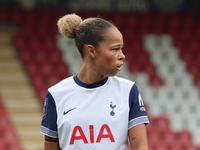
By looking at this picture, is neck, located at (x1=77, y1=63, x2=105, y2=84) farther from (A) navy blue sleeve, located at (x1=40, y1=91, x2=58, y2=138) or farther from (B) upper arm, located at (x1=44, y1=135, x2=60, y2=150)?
(B) upper arm, located at (x1=44, y1=135, x2=60, y2=150)

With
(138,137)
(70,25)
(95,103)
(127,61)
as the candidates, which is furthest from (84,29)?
(127,61)

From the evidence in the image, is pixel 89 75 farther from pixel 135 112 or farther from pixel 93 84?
pixel 135 112

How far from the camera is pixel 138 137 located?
5.44 ft

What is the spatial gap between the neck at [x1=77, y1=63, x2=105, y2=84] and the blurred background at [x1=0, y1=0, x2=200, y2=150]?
4.41 m

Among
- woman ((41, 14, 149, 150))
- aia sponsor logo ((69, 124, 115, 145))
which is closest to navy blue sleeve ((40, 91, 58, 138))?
woman ((41, 14, 149, 150))

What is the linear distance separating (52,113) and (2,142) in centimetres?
449

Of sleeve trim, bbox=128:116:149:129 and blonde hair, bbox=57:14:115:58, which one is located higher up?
blonde hair, bbox=57:14:115:58

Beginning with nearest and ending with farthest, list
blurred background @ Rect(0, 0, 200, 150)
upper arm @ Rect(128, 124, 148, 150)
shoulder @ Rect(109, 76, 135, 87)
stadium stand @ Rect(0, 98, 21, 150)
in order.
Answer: upper arm @ Rect(128, 124, 148, 150) → shoulder @ Rect(109, 76, 135, 87) → stadium stand @ Rect(0, 98, 21, 150) → blurred background @ Rect(0, 0, 200, 150)

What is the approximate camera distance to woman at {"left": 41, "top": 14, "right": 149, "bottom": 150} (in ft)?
5.52

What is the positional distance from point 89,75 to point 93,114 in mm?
227

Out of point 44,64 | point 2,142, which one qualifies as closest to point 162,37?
point 44,64

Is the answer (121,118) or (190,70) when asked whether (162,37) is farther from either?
(121,118)

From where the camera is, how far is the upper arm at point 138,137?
1.65 metres

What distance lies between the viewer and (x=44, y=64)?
7379 millimetres
